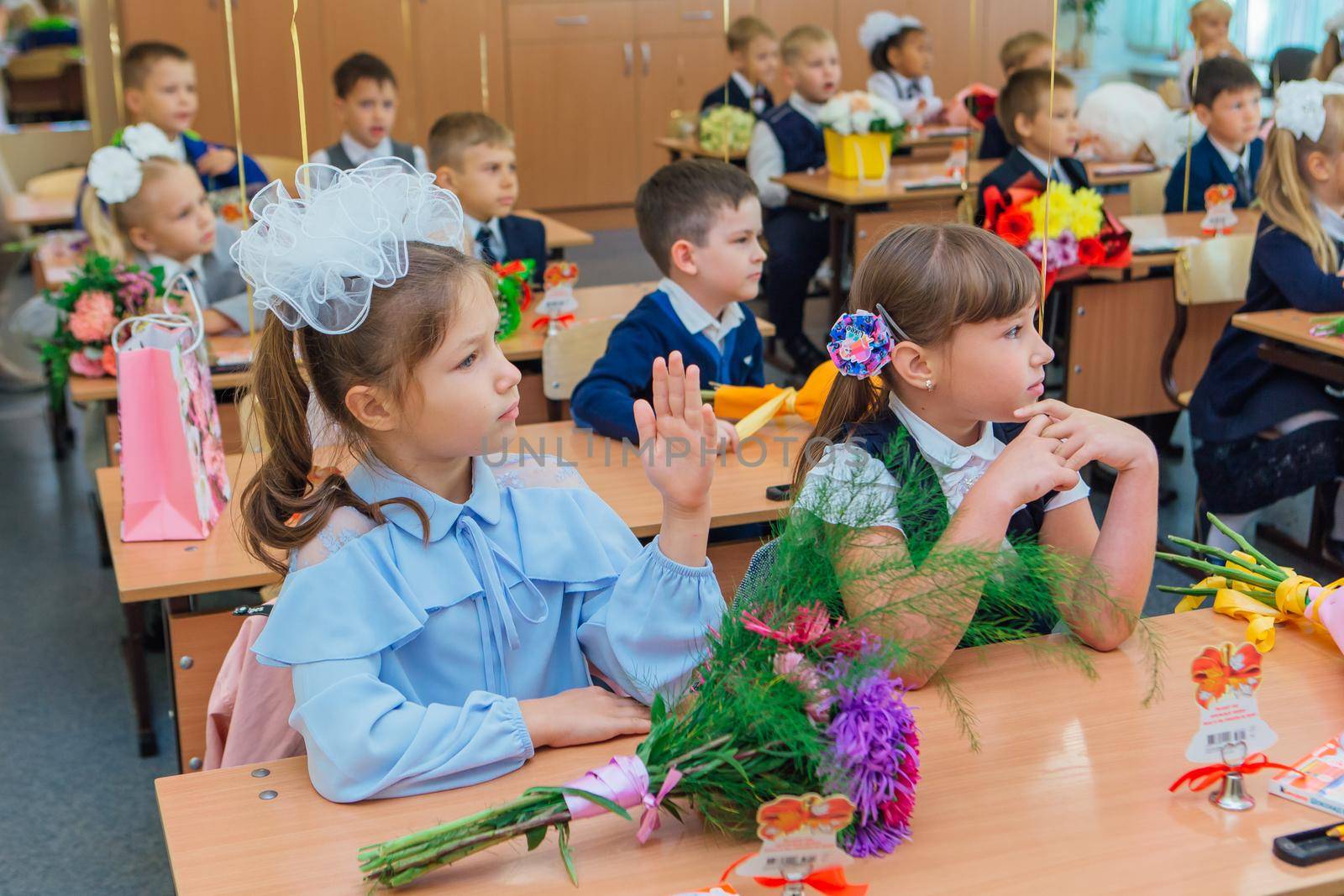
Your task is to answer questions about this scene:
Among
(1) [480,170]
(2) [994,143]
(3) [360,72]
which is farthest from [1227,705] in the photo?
(2) [994,143]

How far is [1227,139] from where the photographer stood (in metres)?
5.23

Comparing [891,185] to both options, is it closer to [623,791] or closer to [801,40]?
[801,40]

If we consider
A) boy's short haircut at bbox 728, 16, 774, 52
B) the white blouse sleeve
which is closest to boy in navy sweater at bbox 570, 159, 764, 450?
the white blouse sleeve

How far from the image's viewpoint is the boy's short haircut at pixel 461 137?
429 cm

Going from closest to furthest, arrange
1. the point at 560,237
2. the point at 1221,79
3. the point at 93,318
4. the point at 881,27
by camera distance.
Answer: the point at 93,318 < the point at 560,237 < the point at 1221,79 < the point at 881,27

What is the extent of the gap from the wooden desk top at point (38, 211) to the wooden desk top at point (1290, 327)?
4.28 meters

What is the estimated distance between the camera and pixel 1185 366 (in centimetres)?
418

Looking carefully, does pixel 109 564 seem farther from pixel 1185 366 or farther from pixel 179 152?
pixel 1185 366

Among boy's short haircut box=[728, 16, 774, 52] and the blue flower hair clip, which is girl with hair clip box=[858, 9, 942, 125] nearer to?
boy's short haircut box=[728, 16, 774, 52]

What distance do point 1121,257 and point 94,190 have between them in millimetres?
3008

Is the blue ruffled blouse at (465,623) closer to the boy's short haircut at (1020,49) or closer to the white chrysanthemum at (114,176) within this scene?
the white chrysanthemum at (114,176)

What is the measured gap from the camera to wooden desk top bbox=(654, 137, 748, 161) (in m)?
6.69

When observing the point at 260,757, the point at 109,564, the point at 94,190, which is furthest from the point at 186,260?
the point at 260,757

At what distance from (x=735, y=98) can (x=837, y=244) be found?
1991mm
